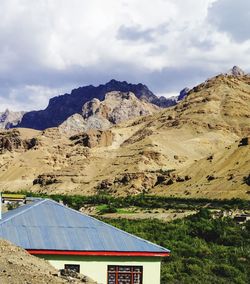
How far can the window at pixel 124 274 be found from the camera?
19.1m

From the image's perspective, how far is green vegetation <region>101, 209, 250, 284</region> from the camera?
26259 millimetres

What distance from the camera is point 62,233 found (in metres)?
19.2

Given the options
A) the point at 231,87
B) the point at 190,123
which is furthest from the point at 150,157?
the point at 231,87

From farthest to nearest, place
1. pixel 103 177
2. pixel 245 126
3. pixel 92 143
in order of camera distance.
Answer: pixel 92 143 < pixel 245 126 < pixel 103 177

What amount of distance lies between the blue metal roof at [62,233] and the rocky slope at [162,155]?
65.5 m

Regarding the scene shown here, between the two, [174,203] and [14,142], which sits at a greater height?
[14,142]

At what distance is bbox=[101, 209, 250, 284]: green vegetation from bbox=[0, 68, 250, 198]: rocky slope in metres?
42.4

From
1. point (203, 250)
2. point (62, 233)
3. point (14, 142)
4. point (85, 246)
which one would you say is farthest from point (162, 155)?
point (85, 246)

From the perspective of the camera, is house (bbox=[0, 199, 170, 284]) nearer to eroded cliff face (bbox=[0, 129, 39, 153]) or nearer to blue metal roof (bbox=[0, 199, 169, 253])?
blue metal roof (bbox=[0, 199, 169, 253])

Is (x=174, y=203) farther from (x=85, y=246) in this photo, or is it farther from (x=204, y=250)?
(x=85, y=246)

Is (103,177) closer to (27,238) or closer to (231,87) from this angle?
(231,87)

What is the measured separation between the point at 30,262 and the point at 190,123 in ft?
450

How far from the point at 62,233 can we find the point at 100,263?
163cm

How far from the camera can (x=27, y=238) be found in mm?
18625
